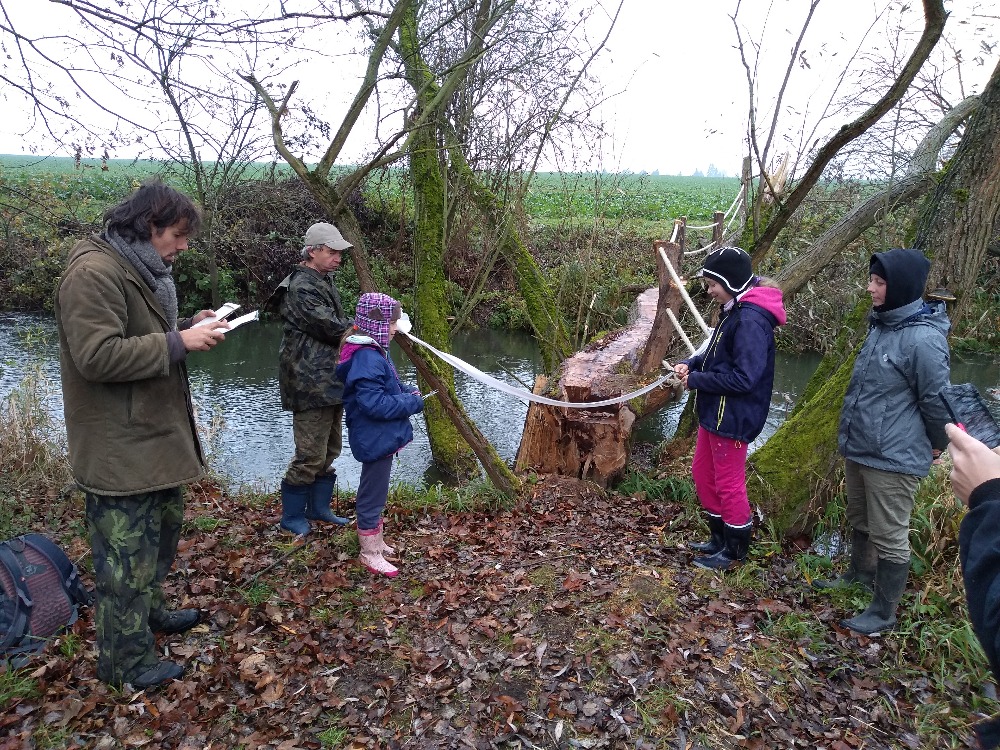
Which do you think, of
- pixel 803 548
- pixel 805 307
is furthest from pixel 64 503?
pixel 805 307

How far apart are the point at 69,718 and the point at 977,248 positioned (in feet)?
18.0

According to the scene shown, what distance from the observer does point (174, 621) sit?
3361 millimetres

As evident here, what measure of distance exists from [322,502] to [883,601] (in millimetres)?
3620

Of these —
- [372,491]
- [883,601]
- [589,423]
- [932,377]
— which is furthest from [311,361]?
[883,601]

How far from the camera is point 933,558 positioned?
427cm

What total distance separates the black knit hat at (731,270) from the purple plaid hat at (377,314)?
1.89 m

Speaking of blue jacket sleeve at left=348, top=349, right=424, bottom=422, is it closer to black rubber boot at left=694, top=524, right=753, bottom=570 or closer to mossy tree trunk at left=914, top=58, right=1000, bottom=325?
black rubber boot at left=694, top=524, right=753, bottom=570

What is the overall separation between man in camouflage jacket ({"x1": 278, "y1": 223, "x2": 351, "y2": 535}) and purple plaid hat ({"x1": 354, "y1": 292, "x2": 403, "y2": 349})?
0.58 meters

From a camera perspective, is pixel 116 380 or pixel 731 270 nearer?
pixel 116 380

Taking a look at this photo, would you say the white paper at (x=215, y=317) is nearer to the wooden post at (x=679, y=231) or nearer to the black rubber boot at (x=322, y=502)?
the black rubber boot at (x=322, y=502)

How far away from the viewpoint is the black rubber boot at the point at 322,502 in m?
4.82

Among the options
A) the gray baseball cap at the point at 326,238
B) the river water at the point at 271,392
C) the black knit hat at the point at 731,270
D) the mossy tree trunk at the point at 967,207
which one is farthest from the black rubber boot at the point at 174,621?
the mossy tree trunk at the point at 967,207

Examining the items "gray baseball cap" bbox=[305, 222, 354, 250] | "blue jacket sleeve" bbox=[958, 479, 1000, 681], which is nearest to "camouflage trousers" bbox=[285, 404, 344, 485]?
"gray baseball cap" bbox=[305, 222, 354, 250]

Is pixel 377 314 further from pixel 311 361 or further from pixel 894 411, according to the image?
pixel 894 411
